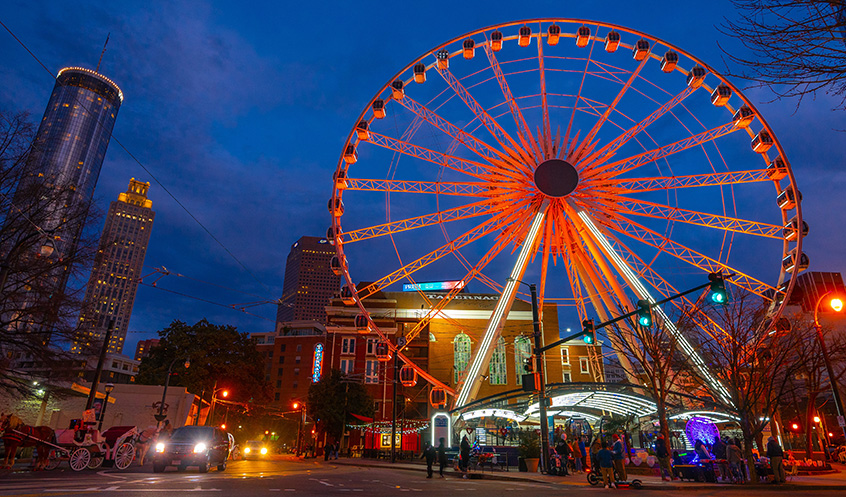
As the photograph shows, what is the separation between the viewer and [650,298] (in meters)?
26.3

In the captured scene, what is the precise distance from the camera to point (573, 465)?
2531cm

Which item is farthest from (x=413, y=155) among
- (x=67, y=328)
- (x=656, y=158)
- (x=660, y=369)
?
(x=67, y=328)

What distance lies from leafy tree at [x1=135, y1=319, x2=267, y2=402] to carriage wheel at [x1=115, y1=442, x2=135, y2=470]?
1199 inches

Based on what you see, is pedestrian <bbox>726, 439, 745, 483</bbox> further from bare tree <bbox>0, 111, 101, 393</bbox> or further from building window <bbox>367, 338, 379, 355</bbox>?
building window <bbox>367, 338, 379, 355</bbox>

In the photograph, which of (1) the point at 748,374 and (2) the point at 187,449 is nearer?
(2) the point at 187,449

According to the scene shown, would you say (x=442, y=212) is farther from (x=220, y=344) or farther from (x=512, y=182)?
(x=220, y=344)

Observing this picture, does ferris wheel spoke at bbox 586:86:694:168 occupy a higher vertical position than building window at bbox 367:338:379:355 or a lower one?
higher

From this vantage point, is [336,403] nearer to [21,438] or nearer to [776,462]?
[21,438]

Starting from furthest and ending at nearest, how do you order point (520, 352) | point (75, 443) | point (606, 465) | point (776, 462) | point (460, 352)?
1. point (460, 352)
2. point (520, 352)
3. point (776, 462)
4. point (75, 443)
5. point (606, 465)

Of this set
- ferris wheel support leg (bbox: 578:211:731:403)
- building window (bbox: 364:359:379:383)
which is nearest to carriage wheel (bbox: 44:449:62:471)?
ferris wheel support leg (bbox: 578:211:731:403)

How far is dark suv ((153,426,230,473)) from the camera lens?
61.3 ft

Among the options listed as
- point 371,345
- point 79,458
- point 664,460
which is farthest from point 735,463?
point 371,345

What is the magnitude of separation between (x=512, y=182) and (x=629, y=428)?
1906cm

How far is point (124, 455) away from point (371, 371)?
45928 millimetres
